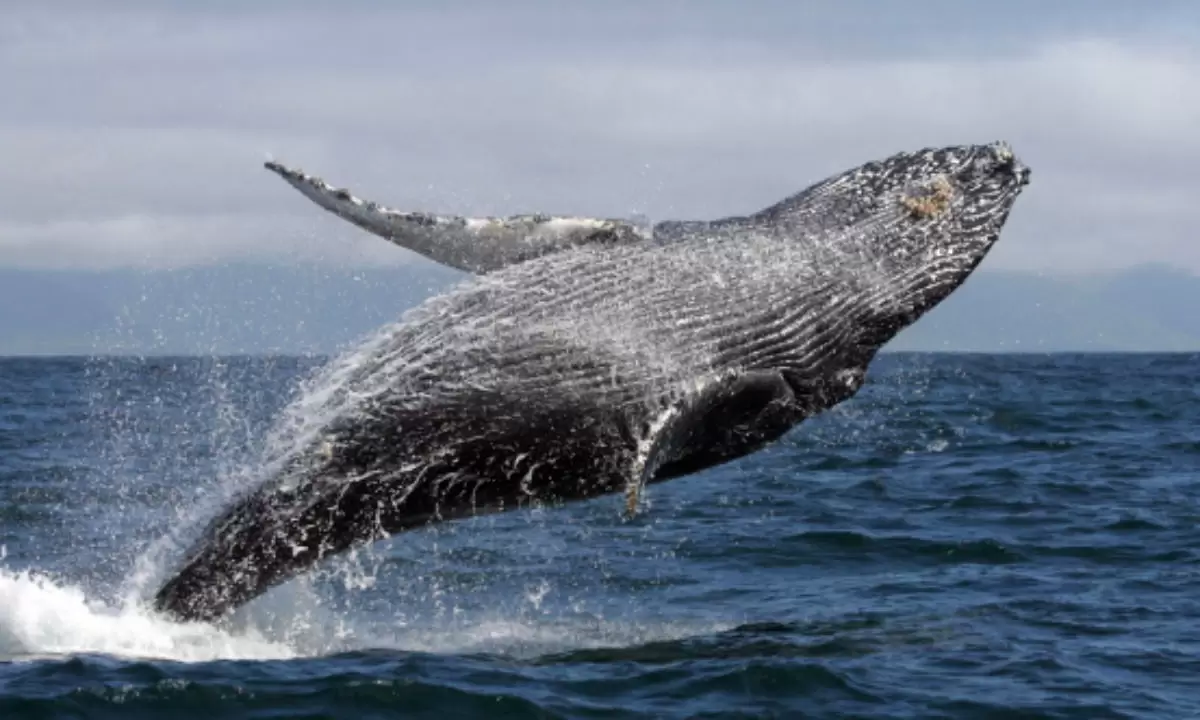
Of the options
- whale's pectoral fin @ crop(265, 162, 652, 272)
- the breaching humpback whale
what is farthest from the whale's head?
whale's pectoral fin @ crop(265, 162, 652, 272)

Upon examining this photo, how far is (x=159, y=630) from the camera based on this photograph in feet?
45.2

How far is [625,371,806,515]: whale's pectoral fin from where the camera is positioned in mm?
12855

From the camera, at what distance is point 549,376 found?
42.8 ft

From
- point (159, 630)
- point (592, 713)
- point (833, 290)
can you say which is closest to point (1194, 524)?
point (833, 290)

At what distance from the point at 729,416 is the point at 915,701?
2644 mm

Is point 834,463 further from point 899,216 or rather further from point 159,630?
point 159,630

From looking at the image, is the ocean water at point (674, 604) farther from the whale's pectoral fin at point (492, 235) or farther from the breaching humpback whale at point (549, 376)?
the whale's pectoral fin at point (492, 235)

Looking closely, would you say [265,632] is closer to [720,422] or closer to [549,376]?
[549,376]

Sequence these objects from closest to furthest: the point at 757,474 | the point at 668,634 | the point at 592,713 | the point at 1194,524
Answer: the point at 592,713, the point at 668,634, the point at 1194,524, the point at 757,474

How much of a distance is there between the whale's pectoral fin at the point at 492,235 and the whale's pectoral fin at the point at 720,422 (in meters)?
1.48

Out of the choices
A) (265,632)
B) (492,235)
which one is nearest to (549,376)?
(492,235)

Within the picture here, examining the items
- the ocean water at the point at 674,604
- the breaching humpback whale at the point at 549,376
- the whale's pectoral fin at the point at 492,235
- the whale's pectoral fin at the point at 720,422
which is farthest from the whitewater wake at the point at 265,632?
the whale's pectoral fin at the point at 492,235

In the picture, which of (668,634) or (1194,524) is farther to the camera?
(1194,524)

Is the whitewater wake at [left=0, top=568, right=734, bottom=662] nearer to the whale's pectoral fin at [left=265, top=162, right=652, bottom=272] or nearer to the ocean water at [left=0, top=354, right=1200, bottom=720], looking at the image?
the ocean water at [left=0, top=354, right=1200, bottom=720]
